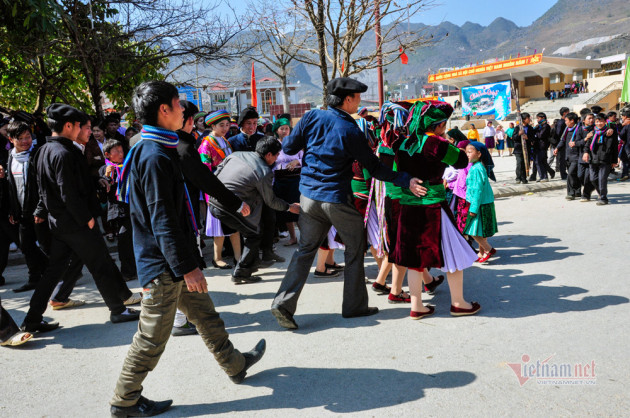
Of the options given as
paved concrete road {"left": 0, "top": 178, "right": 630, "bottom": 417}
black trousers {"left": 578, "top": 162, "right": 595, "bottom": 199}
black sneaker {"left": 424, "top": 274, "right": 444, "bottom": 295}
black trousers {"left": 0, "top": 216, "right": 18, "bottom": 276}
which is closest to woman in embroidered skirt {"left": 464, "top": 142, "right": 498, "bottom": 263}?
paved concrete road {"left": 0, "top": 178, "right": 630, "bottom": 417}

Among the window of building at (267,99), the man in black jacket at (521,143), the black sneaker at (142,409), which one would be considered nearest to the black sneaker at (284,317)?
the black sneaker at (142,409)

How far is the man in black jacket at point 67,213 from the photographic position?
424 cm

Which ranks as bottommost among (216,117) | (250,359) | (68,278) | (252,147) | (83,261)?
(250,359)

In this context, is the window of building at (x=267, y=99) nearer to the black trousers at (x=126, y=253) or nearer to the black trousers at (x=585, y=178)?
the black trousers at (x=585, y=178)

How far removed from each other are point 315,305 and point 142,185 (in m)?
2.49

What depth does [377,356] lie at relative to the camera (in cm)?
363

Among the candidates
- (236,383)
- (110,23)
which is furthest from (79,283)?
(110,23)

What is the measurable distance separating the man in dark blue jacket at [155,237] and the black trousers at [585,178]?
337 inches

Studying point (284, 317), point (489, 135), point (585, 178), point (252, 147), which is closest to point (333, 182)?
point (284, 317)

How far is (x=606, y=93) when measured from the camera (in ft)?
158

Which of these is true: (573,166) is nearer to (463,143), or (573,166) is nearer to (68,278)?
(463,143)

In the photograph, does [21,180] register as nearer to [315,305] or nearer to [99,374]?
[99,374]

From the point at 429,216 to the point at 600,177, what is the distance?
20.8ft

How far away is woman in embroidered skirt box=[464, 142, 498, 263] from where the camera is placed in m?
5.82
